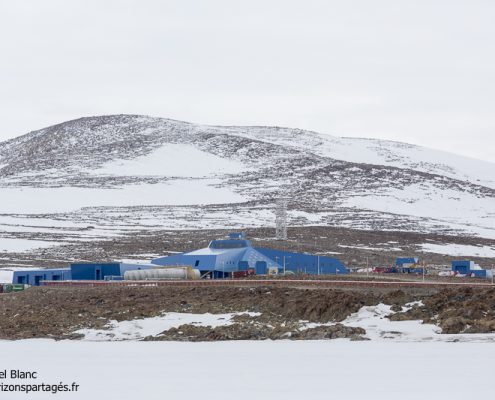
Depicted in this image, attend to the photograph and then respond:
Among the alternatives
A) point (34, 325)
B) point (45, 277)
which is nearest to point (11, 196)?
point (45, 277)

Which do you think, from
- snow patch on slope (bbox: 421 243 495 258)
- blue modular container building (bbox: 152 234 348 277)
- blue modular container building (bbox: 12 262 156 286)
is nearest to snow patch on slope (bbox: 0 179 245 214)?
snow patch on slope (bbox: 421 243 495 258)

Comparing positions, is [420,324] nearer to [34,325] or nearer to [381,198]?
[34,325]

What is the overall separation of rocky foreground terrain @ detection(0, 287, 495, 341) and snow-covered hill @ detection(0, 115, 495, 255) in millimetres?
52294

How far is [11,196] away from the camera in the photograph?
135250mm

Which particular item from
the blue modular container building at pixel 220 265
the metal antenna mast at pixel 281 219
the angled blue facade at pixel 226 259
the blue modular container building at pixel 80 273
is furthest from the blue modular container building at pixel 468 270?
the metal antenna mast at pixel 281 219

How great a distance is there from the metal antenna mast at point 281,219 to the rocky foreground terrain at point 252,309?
168 feet

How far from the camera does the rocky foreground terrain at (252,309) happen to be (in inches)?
1066

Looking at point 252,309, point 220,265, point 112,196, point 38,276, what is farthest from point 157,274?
point 112,196

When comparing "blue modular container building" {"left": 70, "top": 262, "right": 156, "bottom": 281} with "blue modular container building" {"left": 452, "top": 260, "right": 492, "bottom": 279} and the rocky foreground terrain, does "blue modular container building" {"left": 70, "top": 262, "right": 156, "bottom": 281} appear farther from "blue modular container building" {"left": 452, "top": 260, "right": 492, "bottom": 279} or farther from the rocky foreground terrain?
"blue modular container building" {"left": 452, "top": 260, "right": 492, "bottom": 279}

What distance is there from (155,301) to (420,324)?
1289 centimetres

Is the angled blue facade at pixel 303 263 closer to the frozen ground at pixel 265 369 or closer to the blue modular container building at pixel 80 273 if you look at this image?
the blue modular container building at pixel 80 273

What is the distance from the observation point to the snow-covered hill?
11412 cm

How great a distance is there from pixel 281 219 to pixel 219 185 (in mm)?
54986

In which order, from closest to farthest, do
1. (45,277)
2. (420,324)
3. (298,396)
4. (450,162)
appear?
(298,396)
(420,324)
(45,277)
(450,162)
